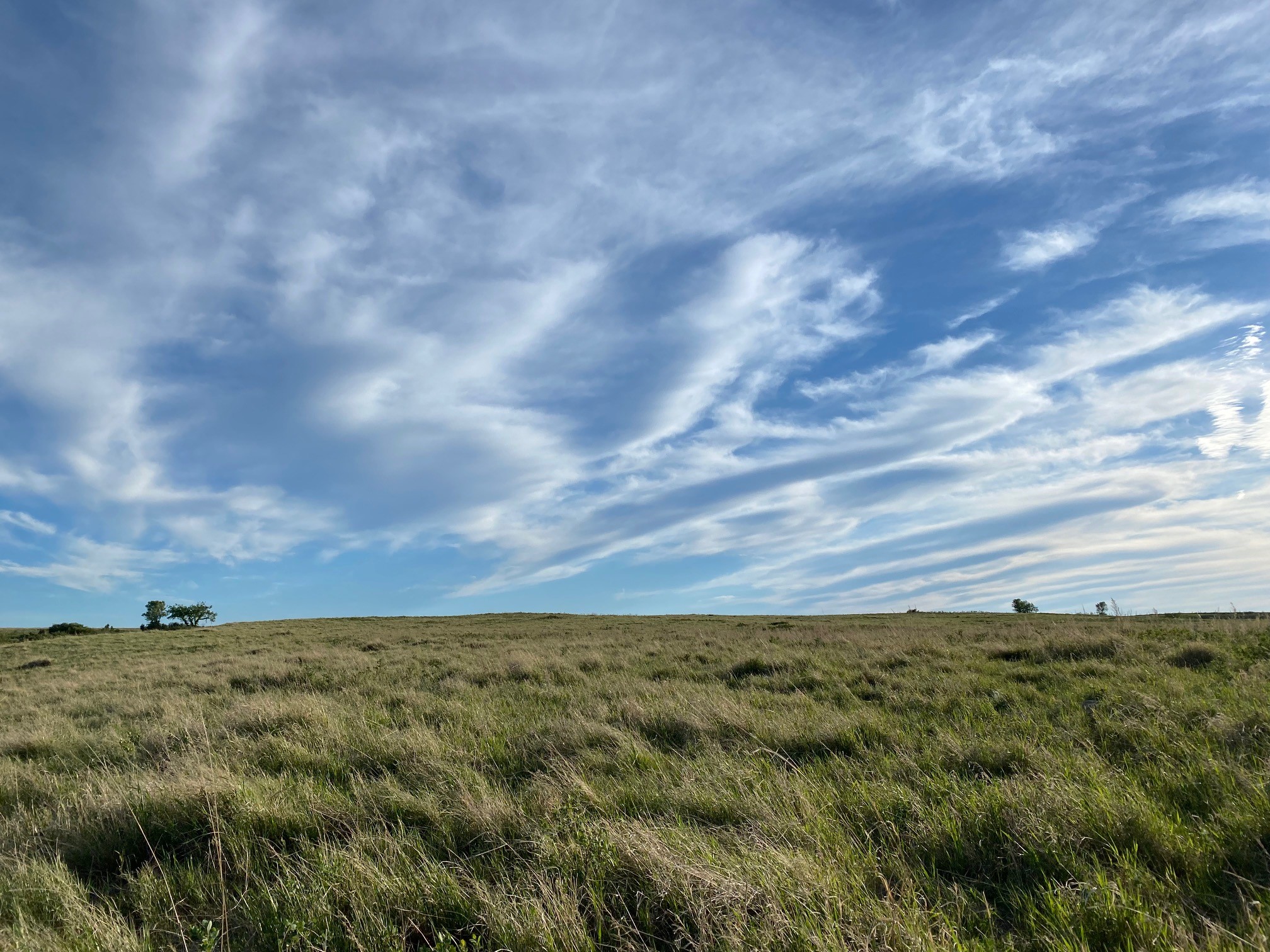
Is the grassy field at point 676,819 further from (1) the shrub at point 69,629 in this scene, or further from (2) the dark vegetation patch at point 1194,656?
(1) the shrub at point 69,629

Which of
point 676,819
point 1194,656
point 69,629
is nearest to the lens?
point 676,819

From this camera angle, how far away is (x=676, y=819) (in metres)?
4.17

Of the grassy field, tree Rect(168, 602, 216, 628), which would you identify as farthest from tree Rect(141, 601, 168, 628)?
the grassy field

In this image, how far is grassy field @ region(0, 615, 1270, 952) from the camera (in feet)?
9.73

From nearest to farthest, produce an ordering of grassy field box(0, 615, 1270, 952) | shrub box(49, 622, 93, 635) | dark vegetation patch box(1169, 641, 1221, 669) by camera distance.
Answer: grassy field box(0, 615, 1270, 952) < dark vegetation patch box(1169, 641, 1221, 669) < shrub box(49, 622, 93, 635)

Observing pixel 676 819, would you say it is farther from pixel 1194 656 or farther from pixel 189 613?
pixel 189 613

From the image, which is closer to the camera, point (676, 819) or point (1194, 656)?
point (676, 819)

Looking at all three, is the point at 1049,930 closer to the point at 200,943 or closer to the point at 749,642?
the point at 200,943

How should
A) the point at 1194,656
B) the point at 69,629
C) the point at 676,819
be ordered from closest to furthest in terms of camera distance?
the point at 676,819, the point at 1194,656, the point at 69,629

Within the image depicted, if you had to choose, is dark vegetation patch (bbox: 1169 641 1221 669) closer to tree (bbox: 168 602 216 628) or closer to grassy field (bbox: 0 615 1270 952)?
grassy field (bbox: 0 615 1270 952)

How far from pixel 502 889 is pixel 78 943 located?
2.24 meters

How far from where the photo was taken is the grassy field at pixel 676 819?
2.96 metres

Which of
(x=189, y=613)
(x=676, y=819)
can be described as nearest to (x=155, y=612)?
(x=189, y=613)

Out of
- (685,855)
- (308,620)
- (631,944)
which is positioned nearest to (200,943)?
(631,944)
